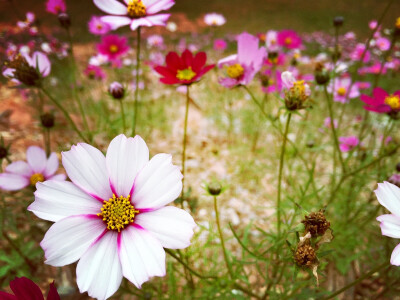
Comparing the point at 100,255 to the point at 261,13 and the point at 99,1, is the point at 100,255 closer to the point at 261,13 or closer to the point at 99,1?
the point at 99,1

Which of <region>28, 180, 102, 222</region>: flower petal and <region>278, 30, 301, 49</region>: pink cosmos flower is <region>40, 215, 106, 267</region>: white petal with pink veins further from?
<region>278, 30, 301, 49</region>: pink cosmos flower

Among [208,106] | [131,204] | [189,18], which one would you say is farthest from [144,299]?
[189,18]

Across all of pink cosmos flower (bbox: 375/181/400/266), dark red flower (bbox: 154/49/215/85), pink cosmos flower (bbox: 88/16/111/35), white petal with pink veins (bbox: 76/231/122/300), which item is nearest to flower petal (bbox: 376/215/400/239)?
pink cosmos flower (bbox: 375/181/400/266)

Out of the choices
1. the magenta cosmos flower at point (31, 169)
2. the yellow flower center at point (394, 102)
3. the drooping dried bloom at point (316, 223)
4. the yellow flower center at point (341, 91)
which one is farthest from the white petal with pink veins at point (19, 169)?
the yellow flower center at point (341, 91)

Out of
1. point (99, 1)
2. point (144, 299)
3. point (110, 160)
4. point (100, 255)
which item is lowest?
point (144, 299)

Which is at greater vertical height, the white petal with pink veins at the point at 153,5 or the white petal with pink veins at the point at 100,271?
the white petal with pink veins at the point at 153,5

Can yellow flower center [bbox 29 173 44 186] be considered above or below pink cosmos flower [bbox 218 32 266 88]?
below

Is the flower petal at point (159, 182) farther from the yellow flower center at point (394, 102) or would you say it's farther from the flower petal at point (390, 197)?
the yellow flower center at point (394, 102)
